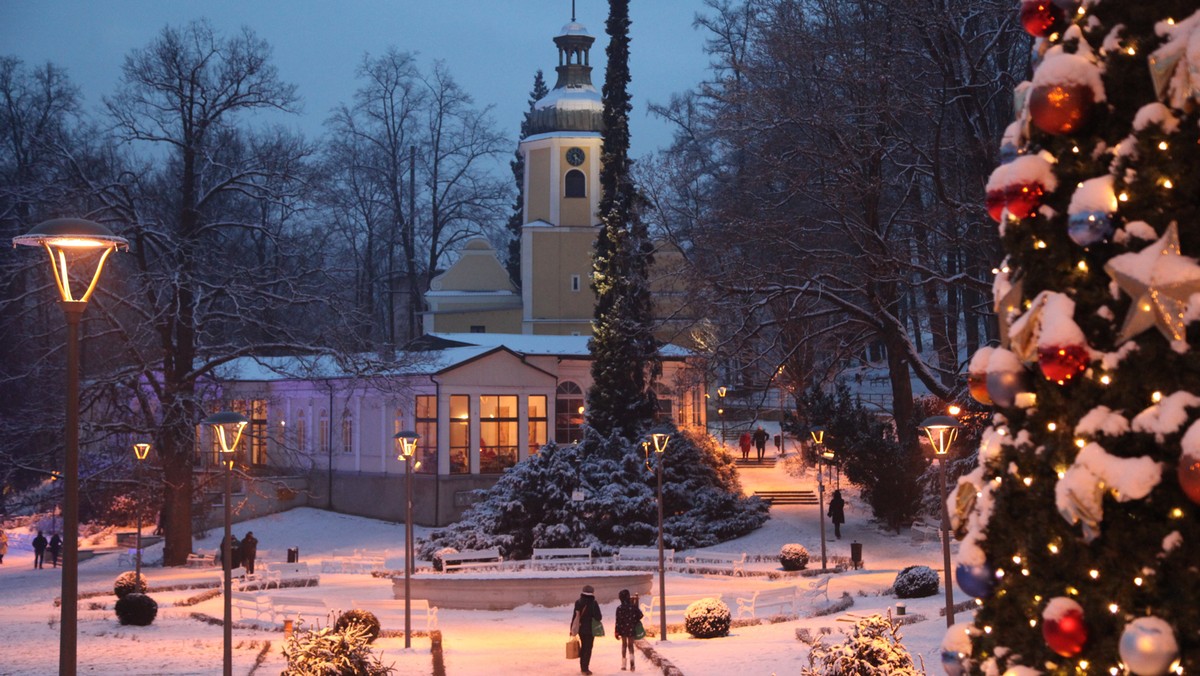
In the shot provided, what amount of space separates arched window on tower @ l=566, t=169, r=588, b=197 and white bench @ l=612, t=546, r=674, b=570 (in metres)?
25.9

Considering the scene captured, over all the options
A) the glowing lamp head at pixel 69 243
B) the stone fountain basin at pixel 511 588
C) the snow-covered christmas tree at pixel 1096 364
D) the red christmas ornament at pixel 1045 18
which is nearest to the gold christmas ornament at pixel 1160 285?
the snow-covered christmas tree at pixel 1096 364

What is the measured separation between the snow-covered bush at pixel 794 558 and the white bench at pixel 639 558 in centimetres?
330

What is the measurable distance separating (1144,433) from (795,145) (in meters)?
20.7

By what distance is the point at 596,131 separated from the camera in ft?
192

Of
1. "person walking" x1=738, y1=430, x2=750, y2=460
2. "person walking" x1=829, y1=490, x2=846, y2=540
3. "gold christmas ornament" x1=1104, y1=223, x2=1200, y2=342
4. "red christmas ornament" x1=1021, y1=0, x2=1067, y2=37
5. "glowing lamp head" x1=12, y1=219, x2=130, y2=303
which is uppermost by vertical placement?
"red christmas ornament" x1=1021, y1=0, x2=1067, y2=37

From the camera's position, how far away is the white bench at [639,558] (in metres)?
34.2

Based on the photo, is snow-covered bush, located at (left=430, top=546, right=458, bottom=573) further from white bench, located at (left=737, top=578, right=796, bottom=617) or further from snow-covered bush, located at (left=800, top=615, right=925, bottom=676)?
snow-covered bush, located at (left=800, top=615, right=925, bottom=676)

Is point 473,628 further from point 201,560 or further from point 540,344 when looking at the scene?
point 540,344

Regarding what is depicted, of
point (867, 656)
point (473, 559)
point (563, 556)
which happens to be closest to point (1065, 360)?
point (867, 656)

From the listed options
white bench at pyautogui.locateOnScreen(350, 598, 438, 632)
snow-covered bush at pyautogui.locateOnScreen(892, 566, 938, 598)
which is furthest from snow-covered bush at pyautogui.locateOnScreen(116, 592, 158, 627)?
snow-covered bush at pyautogui.locateOnScreen(892, 566, 938, 598)

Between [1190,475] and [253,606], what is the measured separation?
26.3 meters

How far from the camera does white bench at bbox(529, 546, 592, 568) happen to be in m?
34.5

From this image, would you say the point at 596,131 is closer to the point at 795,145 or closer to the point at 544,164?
the point at 544,164

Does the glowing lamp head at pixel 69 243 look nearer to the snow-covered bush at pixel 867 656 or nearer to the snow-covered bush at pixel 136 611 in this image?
the snow-covered bush at pixel 867 656
